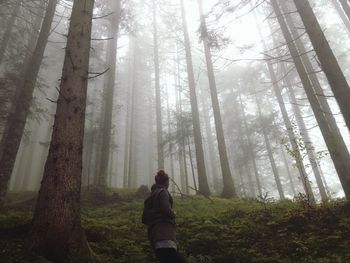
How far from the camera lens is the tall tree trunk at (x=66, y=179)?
461cm

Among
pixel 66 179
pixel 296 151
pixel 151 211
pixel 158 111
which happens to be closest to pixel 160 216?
pixel 151 211

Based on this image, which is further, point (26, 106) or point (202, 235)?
point (26, 106)

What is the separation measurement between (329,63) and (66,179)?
22.4ft

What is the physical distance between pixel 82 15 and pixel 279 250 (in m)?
6.42

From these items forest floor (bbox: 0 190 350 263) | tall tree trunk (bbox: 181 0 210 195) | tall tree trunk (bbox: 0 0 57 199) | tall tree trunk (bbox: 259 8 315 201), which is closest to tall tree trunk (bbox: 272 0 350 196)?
tall tree trunk (bbox: 259 8 315 201)

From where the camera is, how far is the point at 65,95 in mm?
5895

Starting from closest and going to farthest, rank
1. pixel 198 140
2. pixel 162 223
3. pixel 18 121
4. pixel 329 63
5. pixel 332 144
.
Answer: pixel 162 223, pixel 329 63, pixel 332 144, pixel 18 121, pixel 198 140

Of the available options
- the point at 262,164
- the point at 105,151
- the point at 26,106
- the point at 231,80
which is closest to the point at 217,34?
the point at 105,151

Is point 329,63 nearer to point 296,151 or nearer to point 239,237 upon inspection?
point 296,151

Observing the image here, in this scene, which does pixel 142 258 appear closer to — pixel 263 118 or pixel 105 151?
pixel 105 151

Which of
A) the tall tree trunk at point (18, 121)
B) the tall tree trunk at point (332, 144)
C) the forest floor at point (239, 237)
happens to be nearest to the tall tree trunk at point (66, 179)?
the forest floor at point (239, 237)

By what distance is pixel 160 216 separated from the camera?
4719mm

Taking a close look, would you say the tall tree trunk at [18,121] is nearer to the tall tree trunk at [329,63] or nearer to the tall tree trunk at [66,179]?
the tall tree trunk at [66,179]

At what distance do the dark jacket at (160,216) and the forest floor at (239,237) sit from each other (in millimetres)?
998
